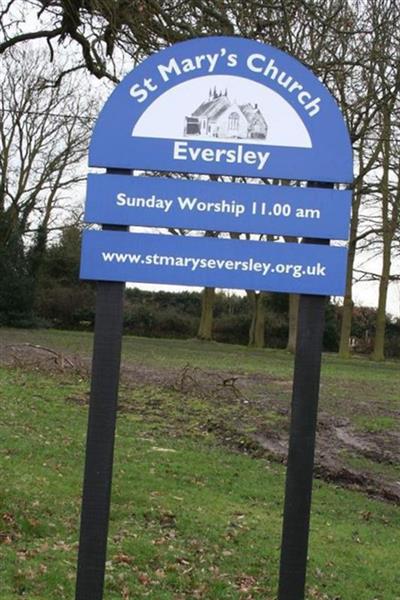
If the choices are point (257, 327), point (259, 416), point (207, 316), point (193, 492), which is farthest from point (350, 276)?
point (193, 492)

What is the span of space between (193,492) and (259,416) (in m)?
6.53

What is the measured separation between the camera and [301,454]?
4.21m

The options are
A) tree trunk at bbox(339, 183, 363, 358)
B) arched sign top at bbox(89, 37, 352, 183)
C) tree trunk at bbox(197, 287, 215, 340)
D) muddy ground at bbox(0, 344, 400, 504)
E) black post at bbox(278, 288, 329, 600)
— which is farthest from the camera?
tree trunk at bbox(197, 287, 215, 340)

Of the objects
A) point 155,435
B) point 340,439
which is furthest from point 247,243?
point 340,439

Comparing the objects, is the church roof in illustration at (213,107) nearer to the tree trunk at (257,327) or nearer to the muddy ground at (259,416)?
the muddy ground at (259,416)

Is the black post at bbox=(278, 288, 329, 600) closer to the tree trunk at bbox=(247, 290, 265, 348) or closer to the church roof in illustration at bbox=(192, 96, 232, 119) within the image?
the church roof in illustration at bbox=(192, 96, 232, 119)

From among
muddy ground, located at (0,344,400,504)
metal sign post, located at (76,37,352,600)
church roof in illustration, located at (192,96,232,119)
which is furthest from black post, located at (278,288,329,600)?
muddy ground, located at (0,344,400,504)

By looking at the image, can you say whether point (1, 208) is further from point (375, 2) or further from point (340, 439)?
point (375, 2)

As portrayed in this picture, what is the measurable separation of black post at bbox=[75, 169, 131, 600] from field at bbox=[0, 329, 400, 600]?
1.45m

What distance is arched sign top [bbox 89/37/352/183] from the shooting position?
428cm

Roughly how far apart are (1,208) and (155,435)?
104 ft

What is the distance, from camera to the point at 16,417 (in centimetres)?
1251

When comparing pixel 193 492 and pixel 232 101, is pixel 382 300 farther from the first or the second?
pixel 232 101

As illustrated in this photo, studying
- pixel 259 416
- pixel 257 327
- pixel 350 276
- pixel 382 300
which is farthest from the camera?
pixel 257 327
